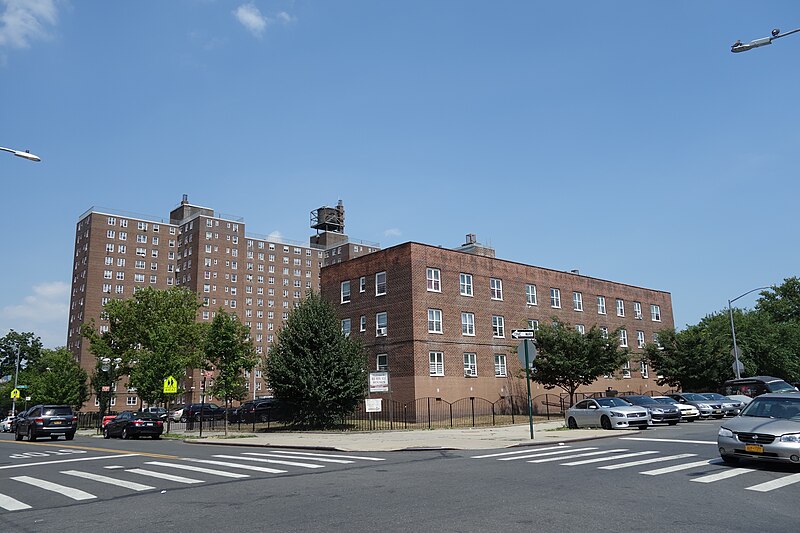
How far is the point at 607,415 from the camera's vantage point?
24875mm

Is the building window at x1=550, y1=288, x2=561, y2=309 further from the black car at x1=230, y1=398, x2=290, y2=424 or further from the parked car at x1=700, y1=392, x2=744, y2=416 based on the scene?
Result: the black car at x1=230, y1=398, x2=290, y2=424

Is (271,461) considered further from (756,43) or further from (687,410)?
(687,410)

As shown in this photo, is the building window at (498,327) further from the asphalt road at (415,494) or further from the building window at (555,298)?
the asphalt road at (415,494)

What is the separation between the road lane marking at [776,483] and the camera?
1006 centimetres

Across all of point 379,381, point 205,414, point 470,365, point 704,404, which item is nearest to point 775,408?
point 379,381

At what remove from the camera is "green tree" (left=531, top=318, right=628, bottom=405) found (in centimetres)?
3900

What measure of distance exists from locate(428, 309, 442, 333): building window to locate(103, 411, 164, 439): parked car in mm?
16978

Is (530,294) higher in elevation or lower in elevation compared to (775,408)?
higher

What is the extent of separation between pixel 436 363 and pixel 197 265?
262 feet

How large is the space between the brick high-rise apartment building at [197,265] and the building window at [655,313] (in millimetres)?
63646

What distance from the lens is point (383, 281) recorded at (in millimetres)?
41812

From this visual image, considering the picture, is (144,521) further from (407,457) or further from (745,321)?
(745,321)

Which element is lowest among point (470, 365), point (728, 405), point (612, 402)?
point (728, 405)

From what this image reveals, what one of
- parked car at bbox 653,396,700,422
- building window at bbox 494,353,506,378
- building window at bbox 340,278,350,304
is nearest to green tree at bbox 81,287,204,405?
building window at bbox 340,278,350,304
